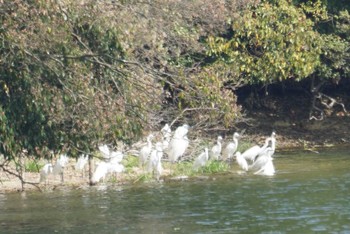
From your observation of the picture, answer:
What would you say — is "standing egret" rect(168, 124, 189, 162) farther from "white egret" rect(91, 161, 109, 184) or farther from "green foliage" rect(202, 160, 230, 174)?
"white egret" rect(91, 161, 109, 184)

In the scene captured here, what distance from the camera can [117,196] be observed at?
18172mm

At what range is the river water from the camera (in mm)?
14672

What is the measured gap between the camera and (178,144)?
2042 centimetres

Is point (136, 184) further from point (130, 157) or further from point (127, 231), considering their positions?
point (127, 231)

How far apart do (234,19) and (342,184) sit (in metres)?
7.11

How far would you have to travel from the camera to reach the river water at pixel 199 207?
1467cm

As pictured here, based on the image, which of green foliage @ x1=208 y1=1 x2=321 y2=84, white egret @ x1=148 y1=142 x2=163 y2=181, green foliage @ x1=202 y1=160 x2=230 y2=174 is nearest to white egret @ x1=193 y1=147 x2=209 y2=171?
green foliage @ x1=202 y1=160 x2=230 y2=174

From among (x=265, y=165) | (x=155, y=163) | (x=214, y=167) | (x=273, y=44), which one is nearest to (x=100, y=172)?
(x=155, y=163)

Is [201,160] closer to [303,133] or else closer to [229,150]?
[229,150]

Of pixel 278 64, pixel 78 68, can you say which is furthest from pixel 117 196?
pixel 278 64

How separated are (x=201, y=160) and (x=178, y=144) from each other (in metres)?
0.78

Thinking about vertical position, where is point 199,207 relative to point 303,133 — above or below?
below

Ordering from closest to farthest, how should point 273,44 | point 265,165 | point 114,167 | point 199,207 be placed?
point 199,207
point 114,167
point 265,165
point 273,44

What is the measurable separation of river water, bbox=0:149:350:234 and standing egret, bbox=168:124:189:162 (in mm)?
878
